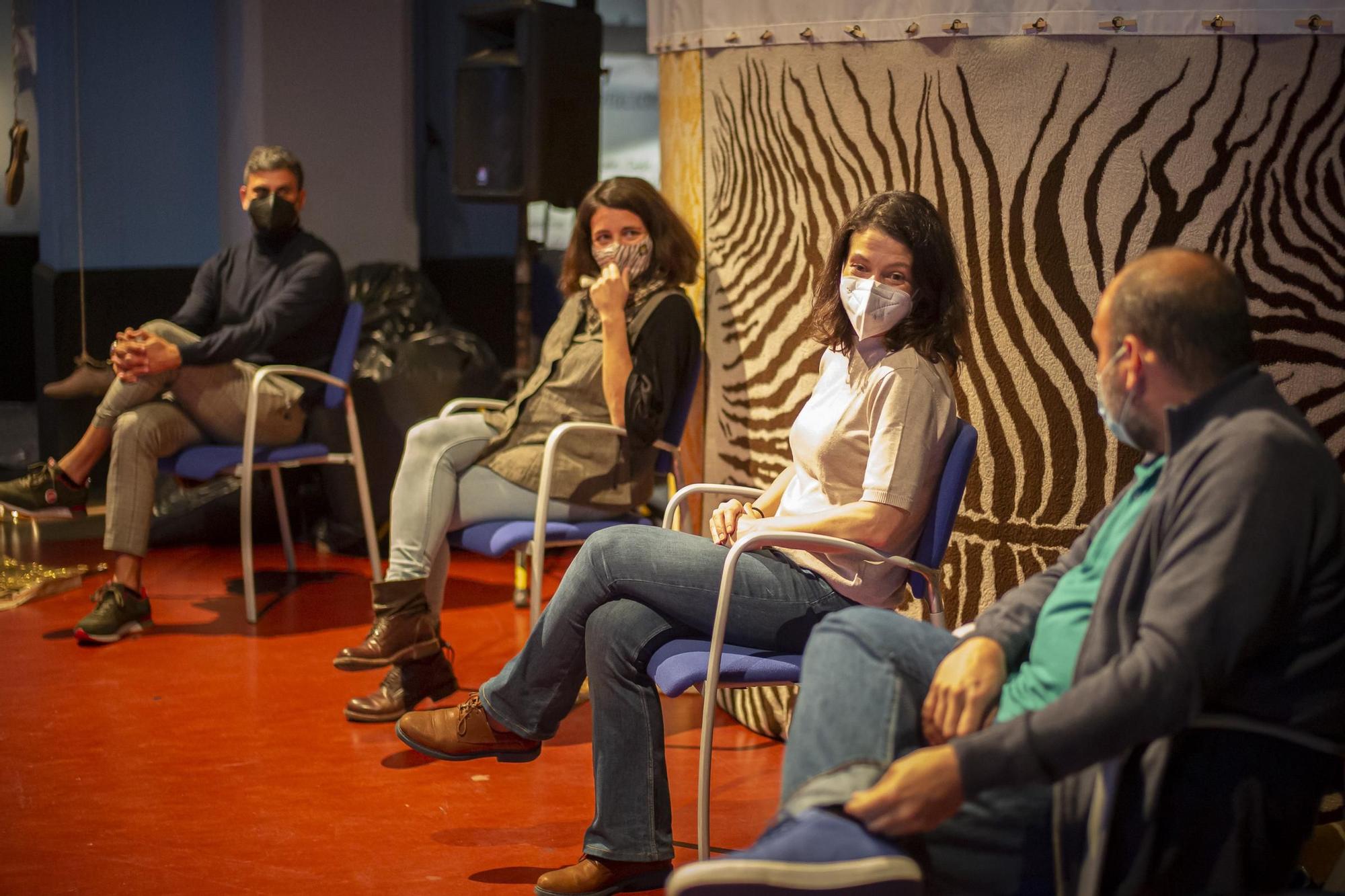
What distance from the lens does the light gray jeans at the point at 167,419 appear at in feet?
13.4

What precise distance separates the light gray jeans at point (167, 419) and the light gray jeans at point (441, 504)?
0.95 m

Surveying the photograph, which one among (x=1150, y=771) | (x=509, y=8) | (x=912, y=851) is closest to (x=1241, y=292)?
(x=1150, y=771)

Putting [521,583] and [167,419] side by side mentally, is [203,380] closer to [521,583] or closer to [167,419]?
[167,419]

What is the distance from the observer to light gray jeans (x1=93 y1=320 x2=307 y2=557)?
13.4ft

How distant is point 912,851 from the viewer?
150 centimetres

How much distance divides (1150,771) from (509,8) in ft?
15.2

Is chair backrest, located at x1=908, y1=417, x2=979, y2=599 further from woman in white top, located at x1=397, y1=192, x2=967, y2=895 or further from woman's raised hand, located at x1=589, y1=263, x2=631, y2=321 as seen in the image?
woman's raised hand, located at x1=589, y1=263, x2=631, y2=321

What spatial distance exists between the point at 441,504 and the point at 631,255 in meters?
0.81

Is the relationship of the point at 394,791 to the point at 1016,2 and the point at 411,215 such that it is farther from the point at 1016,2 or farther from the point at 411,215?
the point at 411,215

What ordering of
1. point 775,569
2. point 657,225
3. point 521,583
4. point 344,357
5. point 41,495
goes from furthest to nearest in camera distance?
point 521,583
point 344,357
point 41,495
point 657,225
point 775,569

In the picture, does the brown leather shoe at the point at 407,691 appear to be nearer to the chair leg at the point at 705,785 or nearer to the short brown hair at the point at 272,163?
the chair leg at the point at 705,785

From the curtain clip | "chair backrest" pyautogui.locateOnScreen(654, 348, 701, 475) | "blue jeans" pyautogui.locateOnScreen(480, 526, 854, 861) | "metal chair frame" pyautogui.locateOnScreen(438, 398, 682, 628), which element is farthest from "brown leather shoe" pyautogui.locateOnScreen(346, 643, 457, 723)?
the curtain clip

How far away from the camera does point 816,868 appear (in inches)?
56.7

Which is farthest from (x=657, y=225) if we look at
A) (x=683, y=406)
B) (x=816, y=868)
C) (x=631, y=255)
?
(x=816, y=868)
